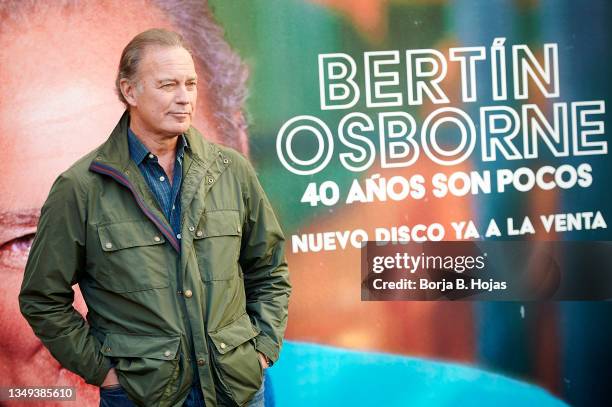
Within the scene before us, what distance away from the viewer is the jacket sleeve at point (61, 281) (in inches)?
100

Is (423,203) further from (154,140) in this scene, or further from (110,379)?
(110,379)

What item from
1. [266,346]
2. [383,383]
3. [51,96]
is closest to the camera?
[266,346]

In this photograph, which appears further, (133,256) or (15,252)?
(15,252)

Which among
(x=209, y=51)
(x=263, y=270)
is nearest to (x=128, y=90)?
(x=263, y=270)

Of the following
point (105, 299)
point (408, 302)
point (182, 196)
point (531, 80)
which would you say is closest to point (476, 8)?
point (531, 80)

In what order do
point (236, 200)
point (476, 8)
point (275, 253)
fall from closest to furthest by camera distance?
point (236, 200) < point (275, 253) < point (476, 8)

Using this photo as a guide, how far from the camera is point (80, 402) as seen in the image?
4.04 meters

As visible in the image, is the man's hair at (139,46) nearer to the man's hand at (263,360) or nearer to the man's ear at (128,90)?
the man's ear at (128,90)

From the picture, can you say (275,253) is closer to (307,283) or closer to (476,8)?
(307,283)

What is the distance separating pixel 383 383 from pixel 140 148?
6.36 ft

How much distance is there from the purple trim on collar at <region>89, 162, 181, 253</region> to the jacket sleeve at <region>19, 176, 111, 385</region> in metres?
0.09

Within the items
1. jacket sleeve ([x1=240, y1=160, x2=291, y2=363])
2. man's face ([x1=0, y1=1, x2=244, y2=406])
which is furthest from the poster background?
jacket sleeve ([x1=240, y1=160, x2=291, y2=363])

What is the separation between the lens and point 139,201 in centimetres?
255

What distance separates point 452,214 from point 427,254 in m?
0.22
